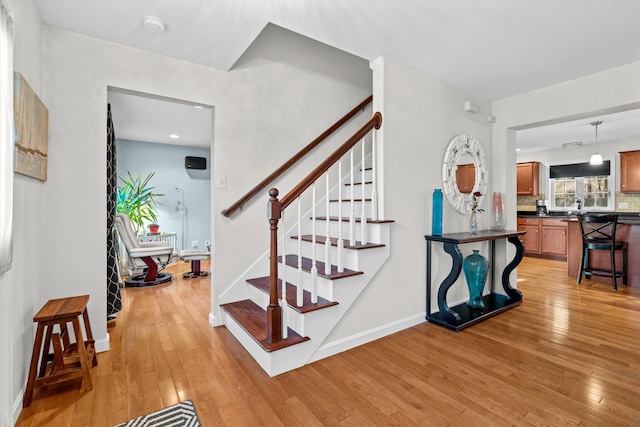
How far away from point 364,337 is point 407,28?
2.38 m

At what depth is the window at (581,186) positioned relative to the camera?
6.71m

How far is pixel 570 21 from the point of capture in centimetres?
216

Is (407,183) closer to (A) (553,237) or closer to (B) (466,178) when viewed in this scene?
(B) (466,178)

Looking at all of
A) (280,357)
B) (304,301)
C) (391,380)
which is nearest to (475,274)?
(391,380)

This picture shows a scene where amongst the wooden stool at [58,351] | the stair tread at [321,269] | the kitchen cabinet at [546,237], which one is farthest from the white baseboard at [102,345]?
the kitchen cabinet at [546,237]

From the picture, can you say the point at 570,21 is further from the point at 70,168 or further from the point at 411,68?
the point at 70,168

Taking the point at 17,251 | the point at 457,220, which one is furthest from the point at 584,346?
the point at 17,251

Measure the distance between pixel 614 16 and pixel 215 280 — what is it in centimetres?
359

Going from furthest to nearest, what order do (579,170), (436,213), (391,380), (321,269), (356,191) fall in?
→ (579,170), (356,191), (436,213), (321,269), (391,380)

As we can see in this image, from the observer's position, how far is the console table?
277 centimetres

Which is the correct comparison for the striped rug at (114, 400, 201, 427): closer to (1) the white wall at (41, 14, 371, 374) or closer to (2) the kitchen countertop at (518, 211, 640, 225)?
(1) the white wall at (41, 14, 371, 374)

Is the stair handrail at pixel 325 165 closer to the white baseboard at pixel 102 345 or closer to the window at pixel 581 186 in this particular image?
the white baseboard at pixel 102 345

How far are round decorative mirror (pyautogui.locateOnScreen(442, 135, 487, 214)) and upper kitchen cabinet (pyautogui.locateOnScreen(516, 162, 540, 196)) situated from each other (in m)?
4.98

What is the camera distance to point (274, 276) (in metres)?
2.06
